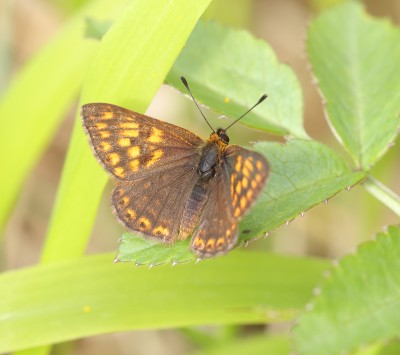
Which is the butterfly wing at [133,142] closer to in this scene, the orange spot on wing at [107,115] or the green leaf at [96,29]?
the orange spot on wing at [107,115]

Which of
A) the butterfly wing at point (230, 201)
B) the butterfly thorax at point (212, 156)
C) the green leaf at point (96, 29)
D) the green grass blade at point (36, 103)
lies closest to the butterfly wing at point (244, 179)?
the butterfly wing at point (230, 201)

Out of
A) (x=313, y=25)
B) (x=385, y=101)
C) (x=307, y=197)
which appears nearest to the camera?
(x=307, y=197)

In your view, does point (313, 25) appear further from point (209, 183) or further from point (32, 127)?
point (32, 127)

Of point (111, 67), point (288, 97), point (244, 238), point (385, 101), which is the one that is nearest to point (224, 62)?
point (288, 97)

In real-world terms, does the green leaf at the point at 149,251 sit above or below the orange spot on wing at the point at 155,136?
below

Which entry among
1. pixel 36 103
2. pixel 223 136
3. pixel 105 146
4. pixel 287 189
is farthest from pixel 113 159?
pixel 36 103

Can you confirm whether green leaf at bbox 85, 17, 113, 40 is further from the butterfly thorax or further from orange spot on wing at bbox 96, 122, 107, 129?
the butterfly thorax
